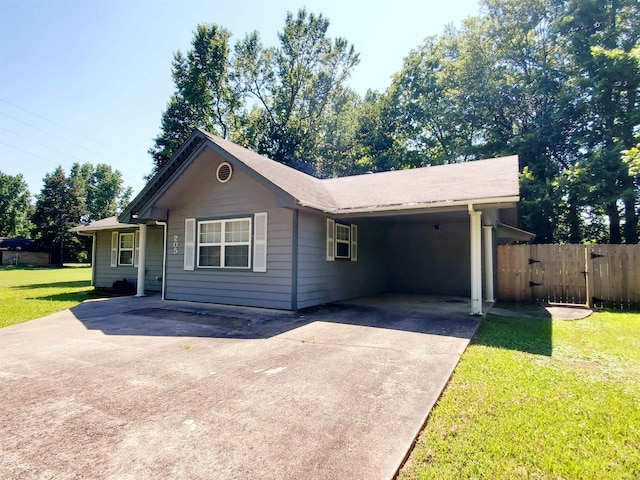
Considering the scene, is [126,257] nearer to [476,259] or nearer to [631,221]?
[476,259]

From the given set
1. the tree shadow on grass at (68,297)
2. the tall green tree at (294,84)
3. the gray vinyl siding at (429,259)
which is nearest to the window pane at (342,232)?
the gray vinyl siding at (429,259)

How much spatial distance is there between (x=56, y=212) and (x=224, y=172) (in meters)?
41.6

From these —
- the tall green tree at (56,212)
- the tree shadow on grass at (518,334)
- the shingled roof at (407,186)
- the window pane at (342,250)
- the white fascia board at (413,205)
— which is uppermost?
the tall green tree at (56,212)

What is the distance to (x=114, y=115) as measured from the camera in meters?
20.1

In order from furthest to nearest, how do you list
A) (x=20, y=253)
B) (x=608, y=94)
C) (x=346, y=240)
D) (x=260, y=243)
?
(x=20, y=253)
(x=608, y=94)
(x=346, y=240)
(x=260, y=243)

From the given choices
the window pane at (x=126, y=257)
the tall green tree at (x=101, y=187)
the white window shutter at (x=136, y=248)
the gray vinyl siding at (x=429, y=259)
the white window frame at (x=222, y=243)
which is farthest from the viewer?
the tall green tree at (x=101, y=187)

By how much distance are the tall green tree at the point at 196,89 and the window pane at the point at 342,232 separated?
18.6m

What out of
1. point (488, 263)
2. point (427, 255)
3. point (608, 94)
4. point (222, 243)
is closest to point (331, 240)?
point (222, 243)

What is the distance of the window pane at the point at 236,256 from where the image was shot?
8812mm

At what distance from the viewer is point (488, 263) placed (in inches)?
403

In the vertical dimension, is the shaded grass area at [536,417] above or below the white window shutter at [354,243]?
below

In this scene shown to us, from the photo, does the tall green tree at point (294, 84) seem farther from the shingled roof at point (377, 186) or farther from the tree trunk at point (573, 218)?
the tree trunk at point (573, 218)

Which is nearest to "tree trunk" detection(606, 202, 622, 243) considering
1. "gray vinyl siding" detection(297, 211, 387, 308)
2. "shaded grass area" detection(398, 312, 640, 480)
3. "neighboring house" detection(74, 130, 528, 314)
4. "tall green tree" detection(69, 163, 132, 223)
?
"neighboring house" detection(74, 130, 528, 314)

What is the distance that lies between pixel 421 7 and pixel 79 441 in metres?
14.8
